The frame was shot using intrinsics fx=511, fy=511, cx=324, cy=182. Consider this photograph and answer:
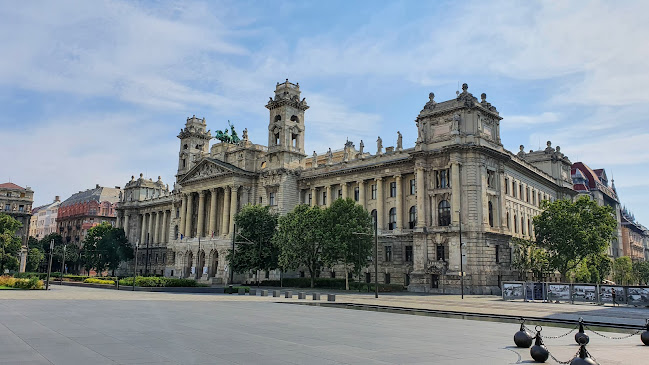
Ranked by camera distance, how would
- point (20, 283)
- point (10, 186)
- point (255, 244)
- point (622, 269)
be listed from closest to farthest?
point (20, 283) < point (255, 244) < point (622, 269) < point (10, 186)

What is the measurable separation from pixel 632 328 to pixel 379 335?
1239 centimetres

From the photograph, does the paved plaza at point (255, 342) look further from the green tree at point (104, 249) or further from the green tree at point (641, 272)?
the green tree at point (641, 272)

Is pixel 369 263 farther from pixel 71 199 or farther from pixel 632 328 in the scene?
pixel 71 199

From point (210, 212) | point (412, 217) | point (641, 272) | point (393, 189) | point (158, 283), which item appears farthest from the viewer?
→ point (641, 272)

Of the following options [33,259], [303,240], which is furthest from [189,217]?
[33,259]

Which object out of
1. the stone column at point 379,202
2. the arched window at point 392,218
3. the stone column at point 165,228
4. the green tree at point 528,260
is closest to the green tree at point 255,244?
the stone column at point 379,202

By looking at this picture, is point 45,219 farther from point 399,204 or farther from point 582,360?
point 582,360

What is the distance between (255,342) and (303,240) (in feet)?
158

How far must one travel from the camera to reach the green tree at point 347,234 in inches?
2422

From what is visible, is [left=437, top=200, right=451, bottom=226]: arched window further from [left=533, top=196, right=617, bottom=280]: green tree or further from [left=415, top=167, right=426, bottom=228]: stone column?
[left=533, top=196, right=617, bottom=280]: green tree

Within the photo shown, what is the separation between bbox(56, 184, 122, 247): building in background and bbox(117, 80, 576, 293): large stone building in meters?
55.0

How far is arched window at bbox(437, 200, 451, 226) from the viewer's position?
6373 cm

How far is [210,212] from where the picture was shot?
304ft

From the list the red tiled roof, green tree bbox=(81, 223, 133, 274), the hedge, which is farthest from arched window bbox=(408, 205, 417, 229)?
the red tiled roof
